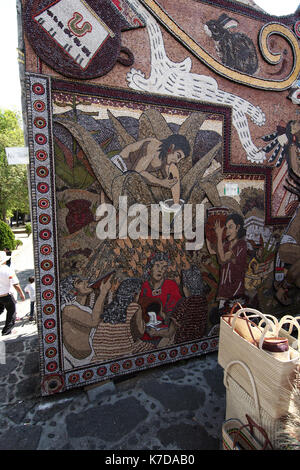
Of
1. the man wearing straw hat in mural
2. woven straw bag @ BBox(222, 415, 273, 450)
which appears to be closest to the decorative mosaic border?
woven straw bag @ BBox(222, 415, 273, 450)

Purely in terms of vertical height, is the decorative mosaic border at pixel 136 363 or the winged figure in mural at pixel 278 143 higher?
the winged figure in mural at pixel 278 143

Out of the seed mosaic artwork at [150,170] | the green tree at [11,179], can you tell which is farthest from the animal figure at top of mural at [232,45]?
the green tree at [11,179]

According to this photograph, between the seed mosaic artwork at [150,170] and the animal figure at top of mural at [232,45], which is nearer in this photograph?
the seed mosaic artwork at [150,170]

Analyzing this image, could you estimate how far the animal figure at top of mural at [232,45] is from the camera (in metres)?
3.98

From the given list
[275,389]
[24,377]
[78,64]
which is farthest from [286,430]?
[78,64]

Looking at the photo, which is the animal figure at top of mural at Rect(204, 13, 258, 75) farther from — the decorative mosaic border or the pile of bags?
the decorative mosaic border

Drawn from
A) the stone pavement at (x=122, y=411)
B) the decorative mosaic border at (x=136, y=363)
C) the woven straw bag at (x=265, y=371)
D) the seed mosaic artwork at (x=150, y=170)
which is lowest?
the stone pavement at (x=122, y=411)

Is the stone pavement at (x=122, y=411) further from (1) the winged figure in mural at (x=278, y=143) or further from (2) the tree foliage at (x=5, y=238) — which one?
(2) the tree foliage at (x=5, y=238)

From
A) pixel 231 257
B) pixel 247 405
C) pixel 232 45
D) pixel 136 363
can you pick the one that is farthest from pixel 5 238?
pixel 247 405

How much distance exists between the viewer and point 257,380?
86.0 inches

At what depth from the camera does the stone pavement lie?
281 cm

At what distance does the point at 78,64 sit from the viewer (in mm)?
3248

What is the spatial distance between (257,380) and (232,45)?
14.6ft

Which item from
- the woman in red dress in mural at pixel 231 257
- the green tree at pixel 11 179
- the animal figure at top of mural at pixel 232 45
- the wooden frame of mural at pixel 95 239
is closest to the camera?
the wooden frame of mural at pixel 95 239
